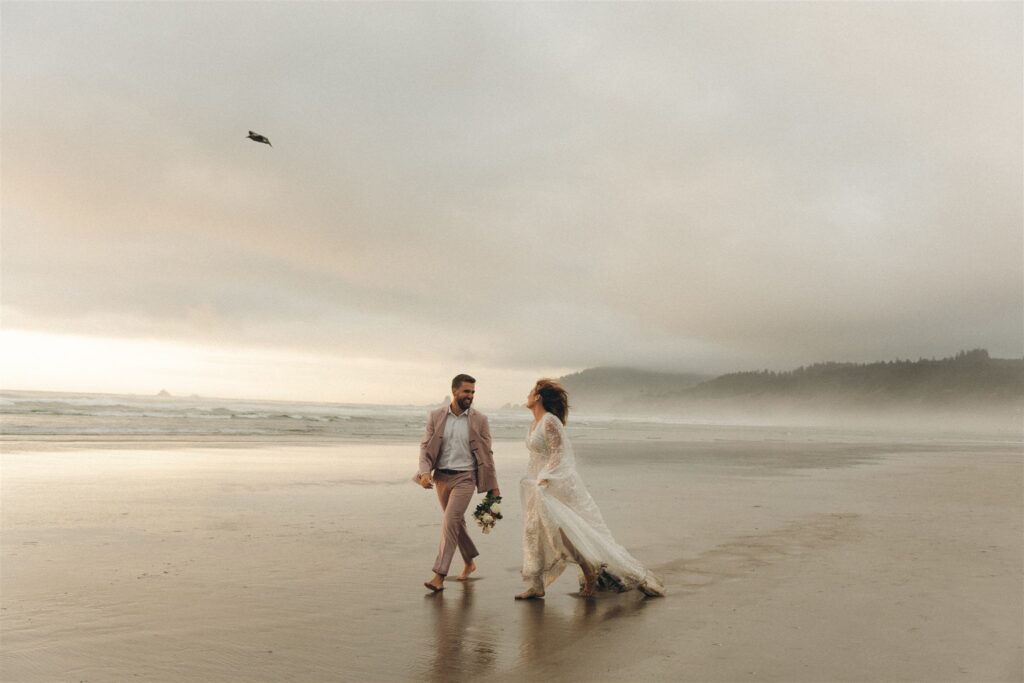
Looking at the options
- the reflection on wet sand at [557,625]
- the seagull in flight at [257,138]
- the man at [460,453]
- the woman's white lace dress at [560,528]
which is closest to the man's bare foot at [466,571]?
the man at [460,453]

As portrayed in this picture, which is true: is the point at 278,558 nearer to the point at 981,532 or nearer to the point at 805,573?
the point at 805,573

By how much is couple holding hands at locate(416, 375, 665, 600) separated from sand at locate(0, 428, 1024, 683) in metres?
0.28

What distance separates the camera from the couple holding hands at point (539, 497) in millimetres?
7125

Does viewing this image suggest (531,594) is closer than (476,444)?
Yes

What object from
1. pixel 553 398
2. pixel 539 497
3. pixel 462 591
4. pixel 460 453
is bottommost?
pixel 462 591

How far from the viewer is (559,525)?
7.16 meters

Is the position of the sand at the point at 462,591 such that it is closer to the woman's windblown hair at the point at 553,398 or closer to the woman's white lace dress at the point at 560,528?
the woman's white lace dress at the point at 560,528

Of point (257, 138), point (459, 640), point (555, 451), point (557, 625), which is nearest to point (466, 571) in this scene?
point (555, 451)

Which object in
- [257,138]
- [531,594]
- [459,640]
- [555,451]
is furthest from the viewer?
[257,138]

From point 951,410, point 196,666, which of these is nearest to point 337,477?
point 196,666

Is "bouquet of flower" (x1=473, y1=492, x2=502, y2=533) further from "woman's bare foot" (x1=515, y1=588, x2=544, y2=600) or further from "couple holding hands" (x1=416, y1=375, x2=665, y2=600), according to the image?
"woman's bare foot" (x1=515, y1=588, x2=544, y2=600)

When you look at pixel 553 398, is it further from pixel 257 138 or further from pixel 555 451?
pixel 257 138

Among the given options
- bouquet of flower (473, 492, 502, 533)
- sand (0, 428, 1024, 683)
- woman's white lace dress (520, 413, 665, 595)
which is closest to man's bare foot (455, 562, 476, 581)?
sand (0, 428, 1024, 683)

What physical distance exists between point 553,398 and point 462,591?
207 centimetres
